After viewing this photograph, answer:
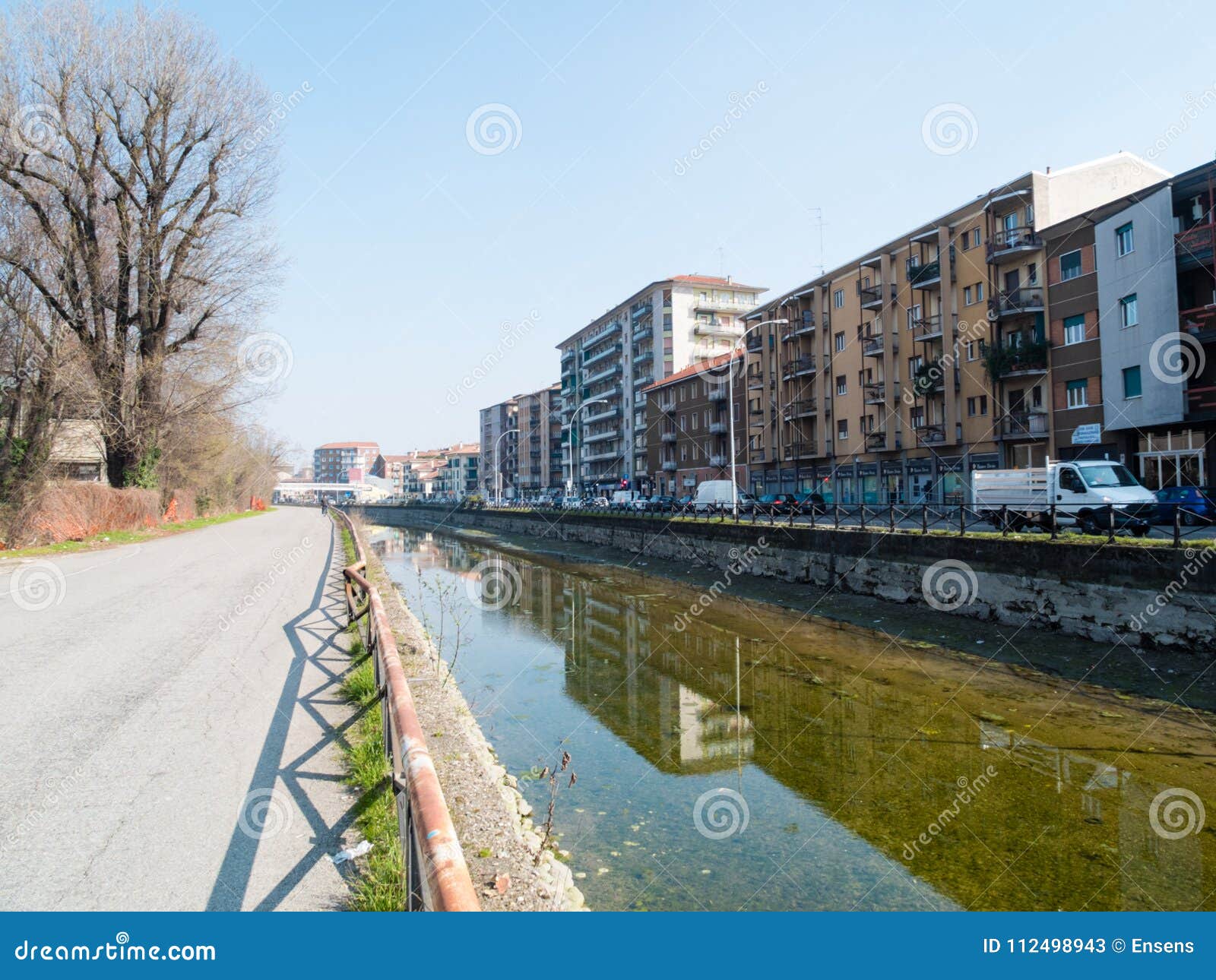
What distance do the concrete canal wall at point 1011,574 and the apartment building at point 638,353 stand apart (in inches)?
1735

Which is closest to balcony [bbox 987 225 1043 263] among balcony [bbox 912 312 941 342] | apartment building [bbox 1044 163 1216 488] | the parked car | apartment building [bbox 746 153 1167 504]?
apartment building [bbox 746 153 1167 504]

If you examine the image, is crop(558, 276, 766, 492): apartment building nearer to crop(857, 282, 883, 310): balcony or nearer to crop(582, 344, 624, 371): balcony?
crop(582, 344, 624, 371): balcony

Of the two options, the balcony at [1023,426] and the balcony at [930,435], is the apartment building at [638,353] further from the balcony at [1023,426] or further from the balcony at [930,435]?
the balcony at [1023,426]

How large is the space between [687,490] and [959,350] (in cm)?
3046

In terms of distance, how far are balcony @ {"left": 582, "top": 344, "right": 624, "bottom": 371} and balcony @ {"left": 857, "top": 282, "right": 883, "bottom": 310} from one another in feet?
149

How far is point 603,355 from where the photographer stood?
9094 cm

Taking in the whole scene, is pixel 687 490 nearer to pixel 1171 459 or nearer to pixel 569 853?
pixel 1171 459

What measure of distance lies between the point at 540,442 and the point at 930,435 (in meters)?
80.8

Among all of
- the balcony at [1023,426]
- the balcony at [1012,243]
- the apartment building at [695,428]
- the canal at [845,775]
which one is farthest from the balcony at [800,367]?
the canal at [845,775]

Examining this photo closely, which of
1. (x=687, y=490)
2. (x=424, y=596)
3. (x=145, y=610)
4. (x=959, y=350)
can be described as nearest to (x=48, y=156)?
(x=424, y=596)

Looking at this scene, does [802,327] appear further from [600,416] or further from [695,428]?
[600,416]

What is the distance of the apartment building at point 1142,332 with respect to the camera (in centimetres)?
2517

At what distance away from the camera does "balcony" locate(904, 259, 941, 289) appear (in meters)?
37.9

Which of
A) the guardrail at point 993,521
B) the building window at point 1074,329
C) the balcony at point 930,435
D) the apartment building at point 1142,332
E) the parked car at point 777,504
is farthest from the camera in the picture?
the balcony at point 930,435
